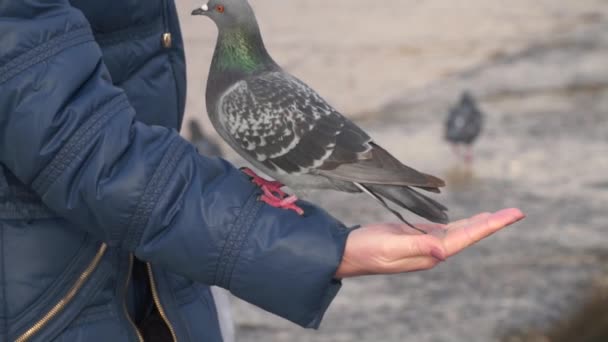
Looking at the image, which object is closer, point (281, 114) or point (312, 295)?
point (312, 295)

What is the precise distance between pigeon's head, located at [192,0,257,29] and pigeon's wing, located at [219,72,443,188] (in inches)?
4.4

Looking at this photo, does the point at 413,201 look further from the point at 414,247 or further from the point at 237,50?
the point at 237,50

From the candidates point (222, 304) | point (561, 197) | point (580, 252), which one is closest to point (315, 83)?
point (561, 197)

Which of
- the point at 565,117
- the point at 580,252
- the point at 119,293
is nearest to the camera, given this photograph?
the point at 119,293

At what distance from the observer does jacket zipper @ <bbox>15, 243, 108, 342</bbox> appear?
2016 millimetres

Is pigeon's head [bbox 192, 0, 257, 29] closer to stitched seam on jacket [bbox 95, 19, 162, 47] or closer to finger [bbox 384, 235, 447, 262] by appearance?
stitched seam on jacket [bbox 95, 19, 162, 47]

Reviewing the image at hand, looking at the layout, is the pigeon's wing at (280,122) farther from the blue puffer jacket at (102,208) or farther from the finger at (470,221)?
the finger at (470,221)

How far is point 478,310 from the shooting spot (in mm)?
5141

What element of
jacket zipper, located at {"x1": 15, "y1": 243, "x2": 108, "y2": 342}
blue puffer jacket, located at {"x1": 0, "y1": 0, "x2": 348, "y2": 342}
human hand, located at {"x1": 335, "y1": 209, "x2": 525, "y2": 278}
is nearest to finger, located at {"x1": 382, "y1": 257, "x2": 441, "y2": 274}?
human hand, located at {"x1": 335, "y1": 209, "x2": 525, "y2": 278}

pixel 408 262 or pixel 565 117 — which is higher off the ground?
pixel 408 262

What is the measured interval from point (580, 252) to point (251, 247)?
409 cm

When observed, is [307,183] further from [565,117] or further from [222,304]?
[565,117]

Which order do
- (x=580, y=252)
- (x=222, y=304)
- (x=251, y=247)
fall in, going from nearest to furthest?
(x=251, y=247)
(x=222, y=304)
(x=580, y=252)

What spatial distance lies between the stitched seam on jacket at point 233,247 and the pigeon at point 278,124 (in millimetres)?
154
